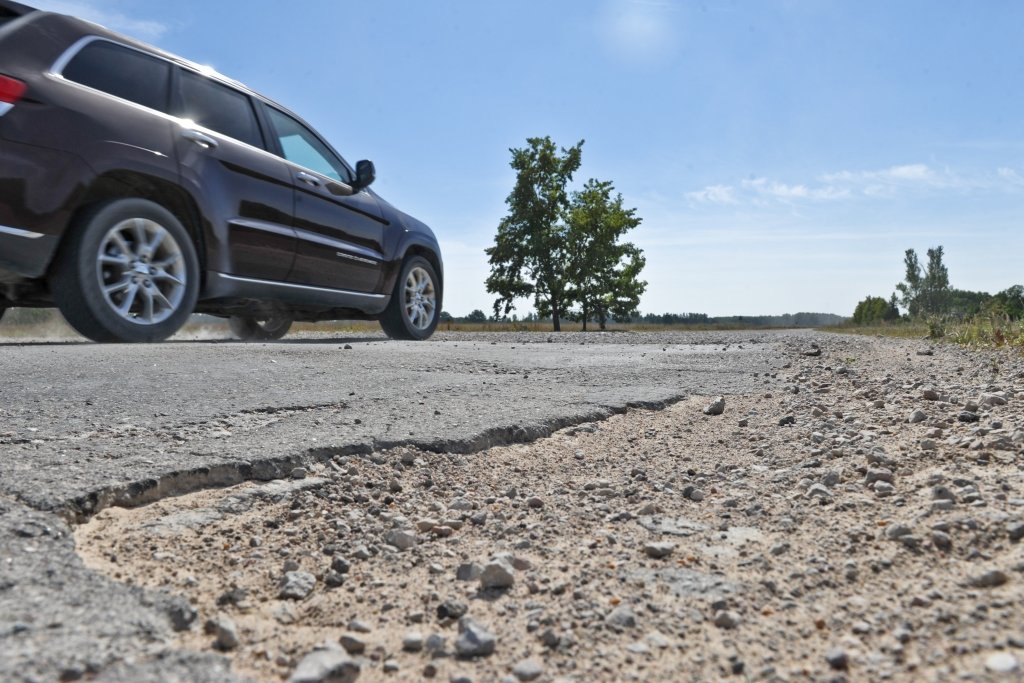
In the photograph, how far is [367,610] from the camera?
5.18ft

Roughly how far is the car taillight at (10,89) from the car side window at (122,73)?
35 centimetres

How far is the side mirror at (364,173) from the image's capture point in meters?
6.71

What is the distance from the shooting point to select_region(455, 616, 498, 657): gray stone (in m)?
1.39

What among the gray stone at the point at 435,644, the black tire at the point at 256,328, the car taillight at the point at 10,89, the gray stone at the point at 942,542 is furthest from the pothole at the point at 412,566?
the black tire at the point at 256,328

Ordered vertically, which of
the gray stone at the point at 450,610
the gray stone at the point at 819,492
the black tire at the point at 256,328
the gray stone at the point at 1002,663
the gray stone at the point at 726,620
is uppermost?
the black tire at the point at 256,328

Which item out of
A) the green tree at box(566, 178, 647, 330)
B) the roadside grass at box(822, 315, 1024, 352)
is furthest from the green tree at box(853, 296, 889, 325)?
the roadside grass at box(822, 315, 1024, 352)

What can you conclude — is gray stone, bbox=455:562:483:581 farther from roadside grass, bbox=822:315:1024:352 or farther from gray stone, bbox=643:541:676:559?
roadside grass, bbox=822:315:1024:352

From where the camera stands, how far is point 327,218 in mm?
6266

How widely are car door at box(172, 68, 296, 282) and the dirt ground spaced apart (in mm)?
3273

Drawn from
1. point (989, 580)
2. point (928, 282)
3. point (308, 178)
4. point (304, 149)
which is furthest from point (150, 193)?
point (928, 282)

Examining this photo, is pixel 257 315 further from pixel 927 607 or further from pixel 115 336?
pixel 927 607

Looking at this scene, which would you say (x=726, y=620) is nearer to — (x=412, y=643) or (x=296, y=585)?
(x=412, y=643)

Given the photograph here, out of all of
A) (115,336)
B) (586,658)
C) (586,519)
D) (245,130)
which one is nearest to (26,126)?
(115,336)

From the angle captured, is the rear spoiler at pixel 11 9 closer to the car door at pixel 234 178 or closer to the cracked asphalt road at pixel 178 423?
the car door at pixel 234 178
